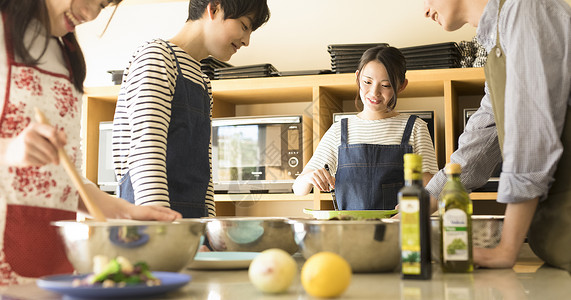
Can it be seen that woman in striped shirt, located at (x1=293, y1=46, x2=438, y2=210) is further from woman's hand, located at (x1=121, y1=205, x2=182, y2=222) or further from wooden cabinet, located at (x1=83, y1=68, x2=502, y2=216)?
woman's hand, located at (x1=121, y1=205, x2=182, y2=222)

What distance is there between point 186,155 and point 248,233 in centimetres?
46

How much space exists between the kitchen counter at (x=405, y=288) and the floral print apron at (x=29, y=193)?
0.18 metres

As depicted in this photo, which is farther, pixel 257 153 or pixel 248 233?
pixel 257 153

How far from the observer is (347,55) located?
2.71 m

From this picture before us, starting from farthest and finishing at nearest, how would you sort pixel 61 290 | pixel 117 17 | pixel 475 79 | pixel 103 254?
pixel 117 17, pixel 475 79, pixel 103 254, pixel 61 290

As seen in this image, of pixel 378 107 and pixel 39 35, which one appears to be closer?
pixel 39 35

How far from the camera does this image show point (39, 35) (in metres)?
0.96

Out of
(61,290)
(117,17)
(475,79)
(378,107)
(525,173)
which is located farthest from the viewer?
(117,17)

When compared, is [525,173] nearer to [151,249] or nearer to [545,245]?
[545,245]

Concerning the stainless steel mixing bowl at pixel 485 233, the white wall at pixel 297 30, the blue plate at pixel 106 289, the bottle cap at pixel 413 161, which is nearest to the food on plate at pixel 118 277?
the blue plate at pixel 106 289

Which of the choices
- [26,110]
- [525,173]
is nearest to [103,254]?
[26,110]

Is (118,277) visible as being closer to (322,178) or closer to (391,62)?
(322,178)

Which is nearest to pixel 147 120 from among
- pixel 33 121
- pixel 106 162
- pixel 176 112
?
pixel 176 112

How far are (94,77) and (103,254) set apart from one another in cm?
287
